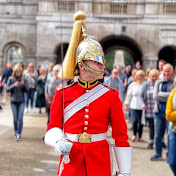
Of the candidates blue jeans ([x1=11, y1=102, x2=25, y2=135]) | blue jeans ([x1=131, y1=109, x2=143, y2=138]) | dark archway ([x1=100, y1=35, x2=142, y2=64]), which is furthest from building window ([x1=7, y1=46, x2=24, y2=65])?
blue jeans ([x1=131, y1=109, x2=143, y2=138])

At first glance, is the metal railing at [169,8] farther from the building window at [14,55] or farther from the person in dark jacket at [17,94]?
the person in dark jacket at [17,94]

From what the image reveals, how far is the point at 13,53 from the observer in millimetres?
19578

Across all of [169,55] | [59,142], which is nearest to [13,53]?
[169,55]

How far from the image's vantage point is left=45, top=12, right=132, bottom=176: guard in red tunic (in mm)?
2842

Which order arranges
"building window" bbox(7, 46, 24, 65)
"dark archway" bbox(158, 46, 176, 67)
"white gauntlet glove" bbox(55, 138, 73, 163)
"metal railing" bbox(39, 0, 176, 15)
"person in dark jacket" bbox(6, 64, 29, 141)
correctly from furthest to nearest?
"dark archway" bbox(158, 46, 176, 67) → "building window" bbox(7, 46, 24, 65) → "metal railing" bbox(39, 0, 176, 15) → "person in dark jacket" bbox(6, 64, 29, 141) → "white gauntlet glove" bbox(55, 138, 73, 163)

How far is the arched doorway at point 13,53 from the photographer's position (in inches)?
744

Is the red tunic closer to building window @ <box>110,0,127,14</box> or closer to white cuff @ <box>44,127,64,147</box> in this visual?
white cuff @ <box>44,127,64,147</box>

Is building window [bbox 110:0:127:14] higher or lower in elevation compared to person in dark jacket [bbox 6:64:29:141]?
higher

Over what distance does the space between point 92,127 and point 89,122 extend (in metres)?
0.05

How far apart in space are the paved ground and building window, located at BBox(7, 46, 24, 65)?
1096cm

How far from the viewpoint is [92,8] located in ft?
55.9

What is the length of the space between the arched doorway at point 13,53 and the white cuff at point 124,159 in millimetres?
16449

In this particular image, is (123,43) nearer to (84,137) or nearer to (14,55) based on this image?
(14,55)

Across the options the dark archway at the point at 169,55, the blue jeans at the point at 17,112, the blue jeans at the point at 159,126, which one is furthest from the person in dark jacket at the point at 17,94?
the dark archway at the point at 169,55
